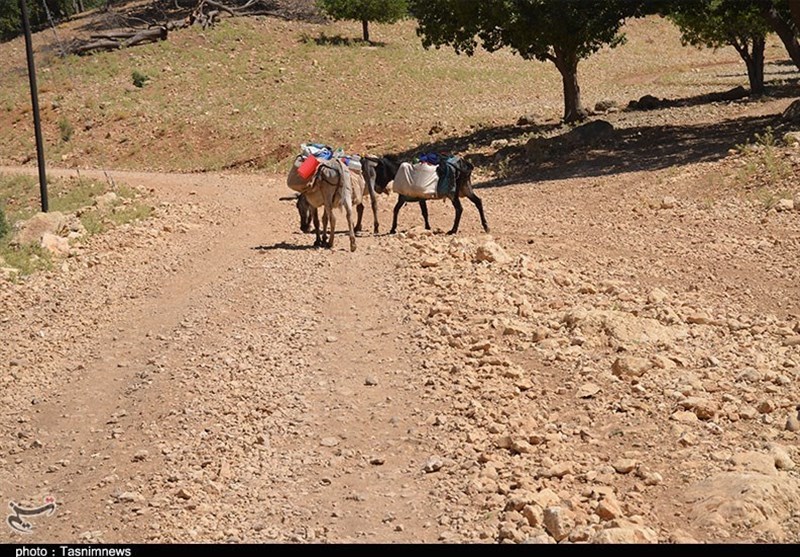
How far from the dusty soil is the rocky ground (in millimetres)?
26

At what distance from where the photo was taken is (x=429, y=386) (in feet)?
29.7

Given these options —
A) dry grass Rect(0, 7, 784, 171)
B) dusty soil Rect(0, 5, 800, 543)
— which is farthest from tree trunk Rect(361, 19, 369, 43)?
dusty soil Rect(0, 5, 800, 543)

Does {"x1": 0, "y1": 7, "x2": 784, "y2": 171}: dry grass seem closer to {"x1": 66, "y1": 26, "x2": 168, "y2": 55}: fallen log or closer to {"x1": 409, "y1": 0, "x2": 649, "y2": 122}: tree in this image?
{"x1": 66, "y1": 26, "x2": 168, "y2": 55}: fallen log

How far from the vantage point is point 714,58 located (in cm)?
4697

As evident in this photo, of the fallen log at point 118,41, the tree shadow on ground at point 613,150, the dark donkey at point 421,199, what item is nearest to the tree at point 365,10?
the fallen log at point 118,41

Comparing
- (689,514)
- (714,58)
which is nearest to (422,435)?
(689,514)

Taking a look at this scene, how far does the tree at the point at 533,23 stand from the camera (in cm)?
2541

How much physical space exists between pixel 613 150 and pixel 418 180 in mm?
8865

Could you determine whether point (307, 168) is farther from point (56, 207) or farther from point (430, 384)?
point (56, 207)

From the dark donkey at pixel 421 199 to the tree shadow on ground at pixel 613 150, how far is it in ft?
17.3

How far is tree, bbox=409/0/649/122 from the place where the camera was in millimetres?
25406

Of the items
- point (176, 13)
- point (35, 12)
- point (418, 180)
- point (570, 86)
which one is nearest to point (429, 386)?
point (418, 180)

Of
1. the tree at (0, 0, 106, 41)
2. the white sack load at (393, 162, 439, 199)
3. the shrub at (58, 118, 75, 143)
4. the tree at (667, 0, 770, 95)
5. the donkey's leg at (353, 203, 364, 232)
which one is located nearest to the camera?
the white sack load at (393, 162, 439, 199)

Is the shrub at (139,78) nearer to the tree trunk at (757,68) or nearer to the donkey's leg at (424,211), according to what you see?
the tree trunk at (757,68)
